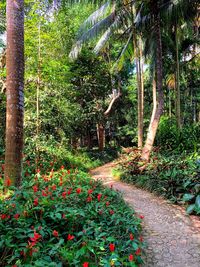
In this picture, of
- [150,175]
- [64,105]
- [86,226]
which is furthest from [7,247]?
[64,105]

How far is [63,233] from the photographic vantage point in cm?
269

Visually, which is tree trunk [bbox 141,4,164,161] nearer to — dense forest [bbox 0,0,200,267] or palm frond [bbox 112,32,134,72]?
dense forest [bbox 0,0,200,267]

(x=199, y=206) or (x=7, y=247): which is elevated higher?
(x=7, y=247)

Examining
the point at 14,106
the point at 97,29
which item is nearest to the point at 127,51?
the point at 97,29

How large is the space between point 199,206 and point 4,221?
10.8 ft

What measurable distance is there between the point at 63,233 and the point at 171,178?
356 cm

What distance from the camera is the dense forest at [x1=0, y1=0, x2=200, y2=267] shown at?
2533mm

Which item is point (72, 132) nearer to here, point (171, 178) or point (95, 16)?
point (171, 178)

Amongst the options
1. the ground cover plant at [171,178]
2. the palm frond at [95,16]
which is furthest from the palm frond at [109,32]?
the ground cover plant at [171,178]

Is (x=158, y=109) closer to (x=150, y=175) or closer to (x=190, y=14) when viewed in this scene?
(x=150, y=175)

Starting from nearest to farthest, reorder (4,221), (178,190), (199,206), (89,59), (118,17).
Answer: (4,221) → (199,206) → (178,190) → (118,17) → (89,59)

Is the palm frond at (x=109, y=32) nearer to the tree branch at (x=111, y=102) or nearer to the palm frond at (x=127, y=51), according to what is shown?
the palm frond at (x=127, y=51)

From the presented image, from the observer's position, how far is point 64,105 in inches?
307

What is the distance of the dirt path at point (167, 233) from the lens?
2822 millimetres
